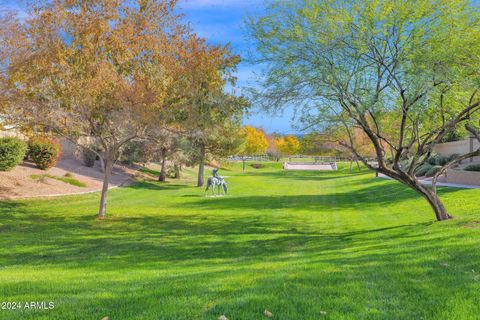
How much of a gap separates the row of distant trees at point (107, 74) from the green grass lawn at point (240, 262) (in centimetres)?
380

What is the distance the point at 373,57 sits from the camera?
12.0m

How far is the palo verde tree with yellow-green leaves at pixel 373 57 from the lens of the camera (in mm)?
11500

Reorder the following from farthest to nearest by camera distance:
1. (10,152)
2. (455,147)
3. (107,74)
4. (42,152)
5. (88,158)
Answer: (455,147) → (88,158) → (42,152) → (10,152) → (107,74)

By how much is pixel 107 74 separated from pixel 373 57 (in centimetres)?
913

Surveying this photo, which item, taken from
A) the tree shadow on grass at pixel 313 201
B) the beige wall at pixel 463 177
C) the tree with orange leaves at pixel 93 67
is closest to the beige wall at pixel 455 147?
the beige wall at pixel 463 177

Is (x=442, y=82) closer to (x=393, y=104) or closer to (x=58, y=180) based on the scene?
(x=393, y=104)

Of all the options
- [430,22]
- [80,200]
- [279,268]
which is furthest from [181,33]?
[279,268]

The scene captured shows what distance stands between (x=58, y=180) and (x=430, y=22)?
23240 mm

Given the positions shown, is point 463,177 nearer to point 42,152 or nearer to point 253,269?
point 253,269

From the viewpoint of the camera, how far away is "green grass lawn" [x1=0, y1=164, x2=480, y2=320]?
4.95 m

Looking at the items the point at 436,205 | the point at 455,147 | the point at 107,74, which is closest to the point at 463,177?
the point at 436,205

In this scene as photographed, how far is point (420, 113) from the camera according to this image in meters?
12.6

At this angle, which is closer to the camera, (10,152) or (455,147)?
(10,152)

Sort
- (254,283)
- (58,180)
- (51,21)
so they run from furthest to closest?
1. (58,180)
2. (51,21)
3. (254,283)
